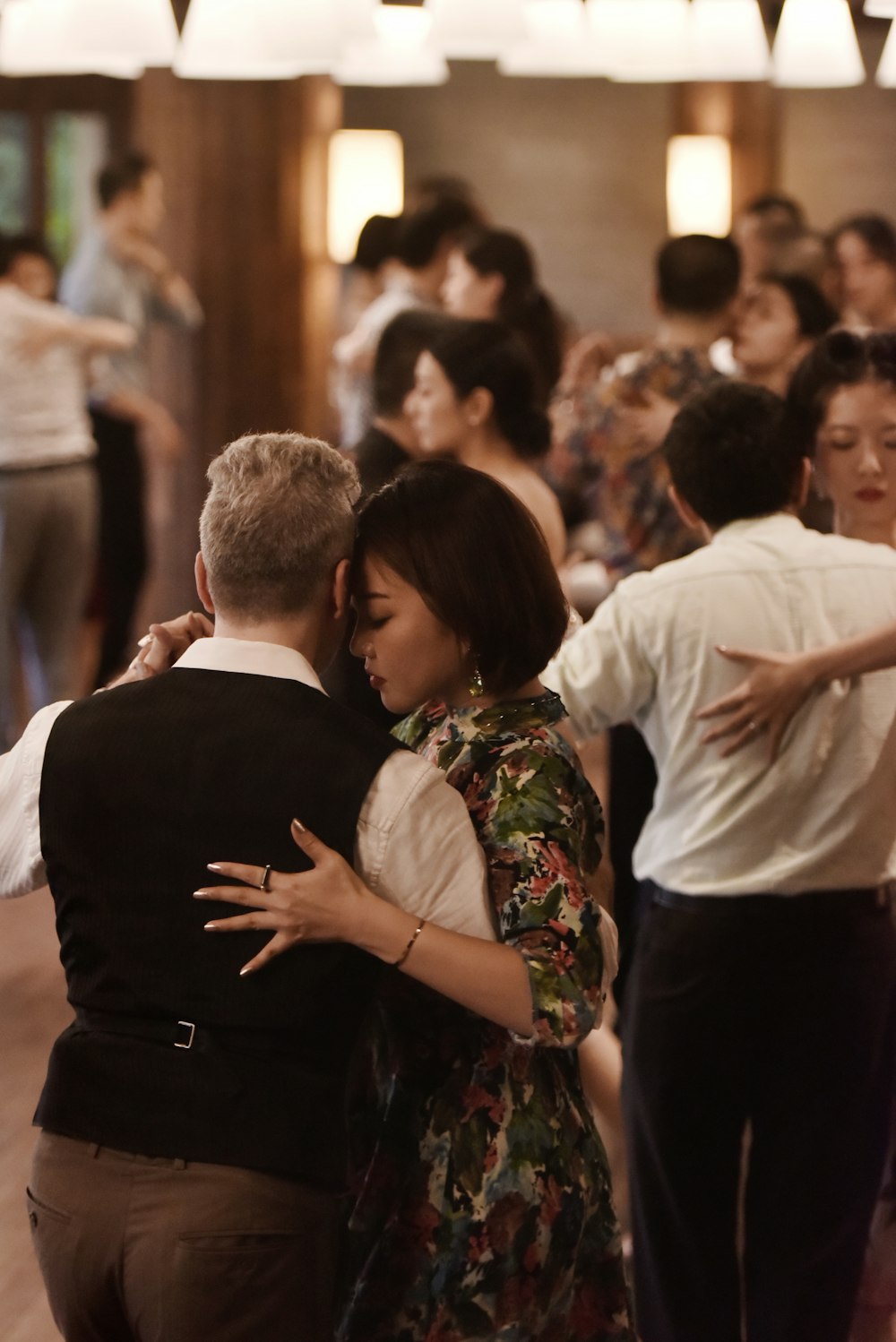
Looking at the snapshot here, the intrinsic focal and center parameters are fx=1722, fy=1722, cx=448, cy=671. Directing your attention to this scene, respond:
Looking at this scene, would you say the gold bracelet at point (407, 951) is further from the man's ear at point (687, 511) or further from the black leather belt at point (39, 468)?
the black leather belt at point (39, 468)

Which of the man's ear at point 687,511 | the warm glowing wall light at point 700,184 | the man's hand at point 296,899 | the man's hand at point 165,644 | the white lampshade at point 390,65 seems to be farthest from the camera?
the warm glowing wall light at point 700,184

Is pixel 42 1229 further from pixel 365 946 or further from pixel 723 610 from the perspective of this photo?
pixel 723 610

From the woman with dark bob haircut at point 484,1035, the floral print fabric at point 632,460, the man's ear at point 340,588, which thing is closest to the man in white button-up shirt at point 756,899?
the woman with dark bob haircut at point 484,1035

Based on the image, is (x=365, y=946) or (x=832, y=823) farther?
(x=832, y=823)

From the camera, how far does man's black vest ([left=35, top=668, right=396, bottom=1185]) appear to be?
1.46 meters

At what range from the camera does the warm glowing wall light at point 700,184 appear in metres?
8.95

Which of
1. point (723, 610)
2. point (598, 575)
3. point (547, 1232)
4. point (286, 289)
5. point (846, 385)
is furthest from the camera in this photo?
point (286, 289)

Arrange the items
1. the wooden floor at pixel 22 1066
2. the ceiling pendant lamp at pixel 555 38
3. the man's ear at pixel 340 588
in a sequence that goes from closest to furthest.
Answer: the man's ear at pixel 340 588, the wooden floor at pixel 22 1066, the ceiling pendant lamp at pixel 555 38

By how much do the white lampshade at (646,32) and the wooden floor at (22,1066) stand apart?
2737 millimetres

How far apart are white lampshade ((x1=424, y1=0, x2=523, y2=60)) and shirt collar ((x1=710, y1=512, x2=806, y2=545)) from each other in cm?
211

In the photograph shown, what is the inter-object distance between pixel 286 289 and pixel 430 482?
20.0 ft

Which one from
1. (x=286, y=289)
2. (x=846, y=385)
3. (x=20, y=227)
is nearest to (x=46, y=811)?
(x=846, y=385)

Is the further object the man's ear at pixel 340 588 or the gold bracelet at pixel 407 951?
→ the man's ear at pixel 340 588

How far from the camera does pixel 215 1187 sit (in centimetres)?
146
